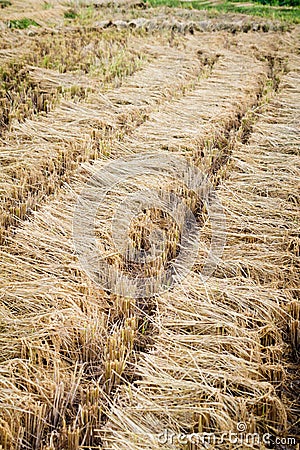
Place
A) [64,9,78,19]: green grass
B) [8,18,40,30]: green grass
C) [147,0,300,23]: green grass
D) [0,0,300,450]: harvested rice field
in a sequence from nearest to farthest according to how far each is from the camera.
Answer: [0,0,300,450]: harvested rice field
[8,18,40,30]: green grass
[64,9,78,19]: green grass
[147,0,300,23]: green grass

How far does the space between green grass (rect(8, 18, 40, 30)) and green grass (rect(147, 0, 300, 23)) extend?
375 centimetres

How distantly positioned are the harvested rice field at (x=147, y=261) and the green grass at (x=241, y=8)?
17.1 ft

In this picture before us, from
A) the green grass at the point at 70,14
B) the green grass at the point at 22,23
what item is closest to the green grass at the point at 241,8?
the green grass at the point at 70,14

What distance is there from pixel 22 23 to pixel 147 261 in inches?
231

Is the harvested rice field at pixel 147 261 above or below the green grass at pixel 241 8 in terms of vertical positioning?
below

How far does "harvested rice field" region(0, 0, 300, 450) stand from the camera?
5.32ft

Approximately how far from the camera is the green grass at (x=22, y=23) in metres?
6.96

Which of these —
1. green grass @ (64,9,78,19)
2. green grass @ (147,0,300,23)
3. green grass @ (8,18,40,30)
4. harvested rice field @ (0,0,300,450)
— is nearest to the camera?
harvested rice field @ (0,0,300,450)

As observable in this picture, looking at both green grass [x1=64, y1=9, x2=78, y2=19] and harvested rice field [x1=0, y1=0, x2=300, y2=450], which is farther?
green grass [x1=64, y1=9, x2=78, y2=19]

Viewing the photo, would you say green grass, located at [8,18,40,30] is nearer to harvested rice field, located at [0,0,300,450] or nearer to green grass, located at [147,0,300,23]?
harvested rice field, located at [0,0,300,450]

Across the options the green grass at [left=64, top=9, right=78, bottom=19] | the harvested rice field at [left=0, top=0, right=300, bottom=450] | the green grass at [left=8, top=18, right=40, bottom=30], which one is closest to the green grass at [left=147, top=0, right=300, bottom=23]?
the green grass at [left=64, top=9, right=78, bottom=19]

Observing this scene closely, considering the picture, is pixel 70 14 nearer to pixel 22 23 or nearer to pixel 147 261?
pixel 22 23

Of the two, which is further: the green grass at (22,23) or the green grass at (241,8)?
the green grass at (241,8)

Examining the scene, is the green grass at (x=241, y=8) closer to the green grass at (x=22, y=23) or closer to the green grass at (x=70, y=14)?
the green grass at (x=70, y=14)
